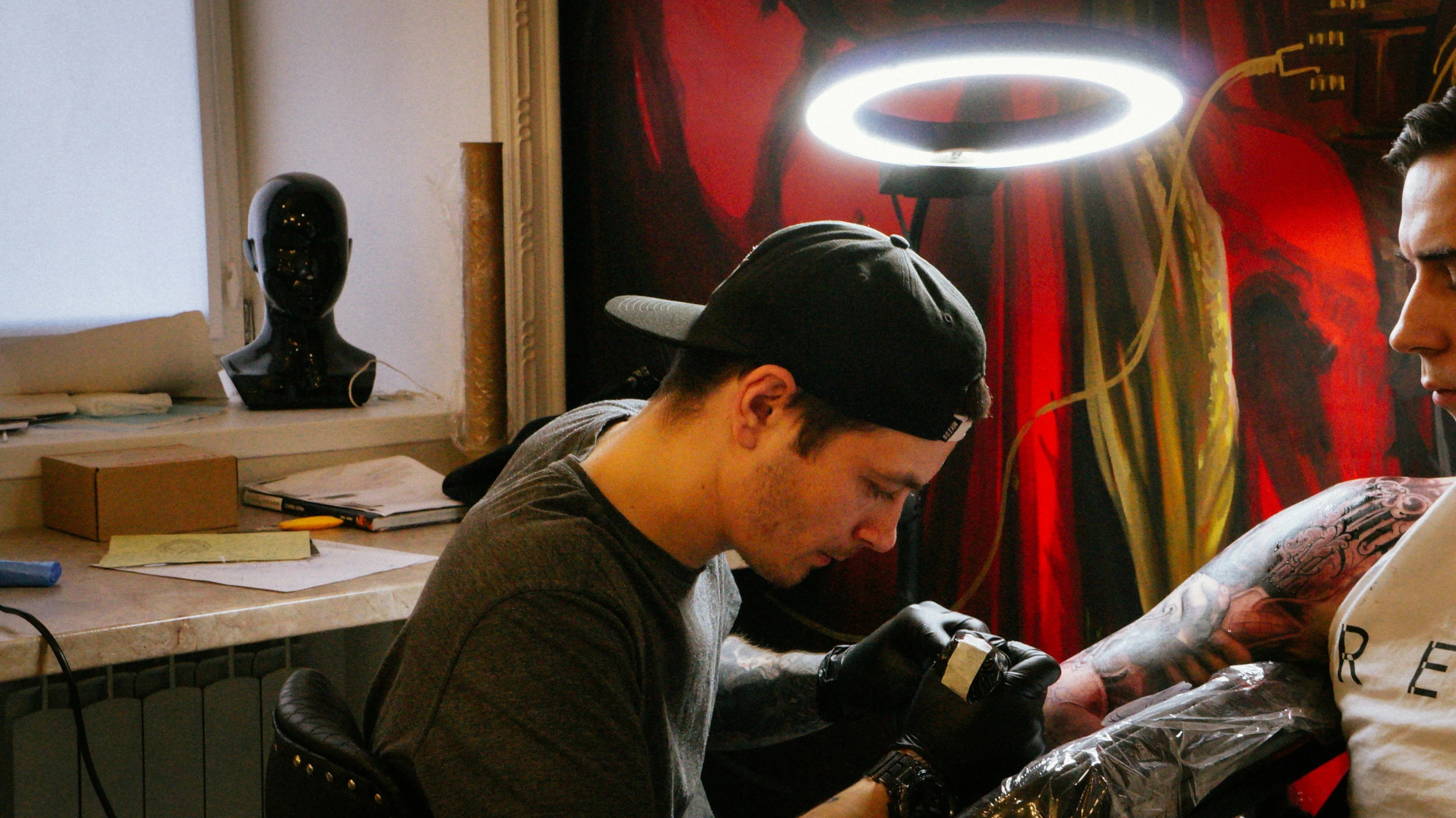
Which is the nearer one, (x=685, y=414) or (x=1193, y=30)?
(x=685, y=414)

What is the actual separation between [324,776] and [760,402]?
0.47 m

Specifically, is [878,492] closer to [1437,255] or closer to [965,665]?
[965,665]

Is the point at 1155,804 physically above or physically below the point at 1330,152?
below

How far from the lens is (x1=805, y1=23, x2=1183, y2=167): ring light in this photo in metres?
0.96

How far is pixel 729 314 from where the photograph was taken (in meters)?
0.97

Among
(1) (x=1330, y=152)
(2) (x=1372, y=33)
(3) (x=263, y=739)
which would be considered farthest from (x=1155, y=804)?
(3) (x=263, y=739)

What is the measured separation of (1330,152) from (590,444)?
1.01 metres

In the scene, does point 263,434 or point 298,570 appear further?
point 263,434

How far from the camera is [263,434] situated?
7.02ft

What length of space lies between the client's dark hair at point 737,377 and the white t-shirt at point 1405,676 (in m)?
0.53

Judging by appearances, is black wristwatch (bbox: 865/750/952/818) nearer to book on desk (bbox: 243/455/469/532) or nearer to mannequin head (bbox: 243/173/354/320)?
book on desk (bbox: 243/455/469/532)

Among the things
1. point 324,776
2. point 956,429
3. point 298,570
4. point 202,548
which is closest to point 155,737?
point 202,548

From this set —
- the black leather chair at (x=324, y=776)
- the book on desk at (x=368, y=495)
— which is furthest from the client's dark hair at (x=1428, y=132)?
the book on desk at (x=368, y=495)

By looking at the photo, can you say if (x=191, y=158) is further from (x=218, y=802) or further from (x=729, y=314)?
(x=729, y=314)
